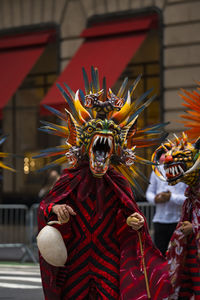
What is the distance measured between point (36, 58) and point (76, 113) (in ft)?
32.9

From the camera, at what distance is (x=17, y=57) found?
15398 mm

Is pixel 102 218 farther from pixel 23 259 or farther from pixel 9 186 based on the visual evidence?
pixel 9 186

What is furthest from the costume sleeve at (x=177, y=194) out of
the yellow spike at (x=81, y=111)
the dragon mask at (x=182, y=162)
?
the yellow spike at (x=81, y=111)

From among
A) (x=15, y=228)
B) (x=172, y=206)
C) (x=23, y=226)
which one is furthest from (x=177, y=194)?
(x=15, y=228)

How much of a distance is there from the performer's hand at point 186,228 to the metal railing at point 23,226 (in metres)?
5.73

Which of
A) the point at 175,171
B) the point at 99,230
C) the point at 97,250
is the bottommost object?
the point at 97,250

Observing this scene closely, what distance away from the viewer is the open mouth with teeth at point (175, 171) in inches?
238

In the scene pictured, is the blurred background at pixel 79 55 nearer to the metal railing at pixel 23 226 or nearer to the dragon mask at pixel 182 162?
the metal railing at pixel 23 226

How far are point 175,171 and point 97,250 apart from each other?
56.2 inches

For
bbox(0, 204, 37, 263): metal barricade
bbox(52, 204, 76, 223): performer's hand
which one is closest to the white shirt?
bbox(52, 204, 76, 223): performer's hand

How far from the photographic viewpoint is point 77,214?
196 inches

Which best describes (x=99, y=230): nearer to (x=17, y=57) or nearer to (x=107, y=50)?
(x=107, y=50)

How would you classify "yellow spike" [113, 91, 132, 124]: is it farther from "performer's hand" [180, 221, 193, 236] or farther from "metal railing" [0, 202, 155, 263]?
"metal railing" [0, 202, 155, 263]

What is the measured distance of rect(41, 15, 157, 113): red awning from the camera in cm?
1345
